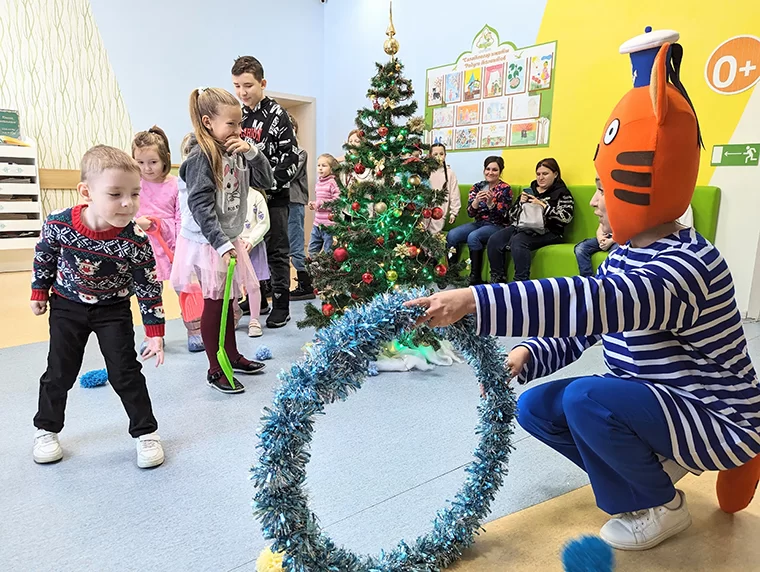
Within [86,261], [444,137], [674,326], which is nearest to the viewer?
[674,326]

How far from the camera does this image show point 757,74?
328 cm

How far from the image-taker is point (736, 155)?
3430 millimetres

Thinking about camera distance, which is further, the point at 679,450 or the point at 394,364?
the point at 394,364

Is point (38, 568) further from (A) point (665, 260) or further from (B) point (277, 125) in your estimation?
(B) point (277, 125)

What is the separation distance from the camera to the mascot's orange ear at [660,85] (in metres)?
0.99

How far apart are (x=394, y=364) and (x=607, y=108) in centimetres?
287

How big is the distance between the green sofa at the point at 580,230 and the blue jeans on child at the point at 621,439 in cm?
259

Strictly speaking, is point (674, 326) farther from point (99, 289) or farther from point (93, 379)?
point (93, 379)

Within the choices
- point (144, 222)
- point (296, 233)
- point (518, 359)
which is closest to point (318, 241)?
point (296, 233)

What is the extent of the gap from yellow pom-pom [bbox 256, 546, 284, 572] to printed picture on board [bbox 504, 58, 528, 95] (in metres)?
4.39

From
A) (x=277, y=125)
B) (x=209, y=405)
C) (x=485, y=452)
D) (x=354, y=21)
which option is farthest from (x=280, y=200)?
(x=354, y=21)

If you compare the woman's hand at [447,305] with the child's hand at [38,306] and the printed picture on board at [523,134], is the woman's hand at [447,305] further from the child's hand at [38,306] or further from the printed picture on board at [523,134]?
the printed picture on board at [523,134]

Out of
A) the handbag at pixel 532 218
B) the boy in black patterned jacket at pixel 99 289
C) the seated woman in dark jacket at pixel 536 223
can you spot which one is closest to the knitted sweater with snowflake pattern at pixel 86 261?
the boy in black patterned jacket at pixel 99 289

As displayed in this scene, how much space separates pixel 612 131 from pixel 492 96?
13.1 ft
